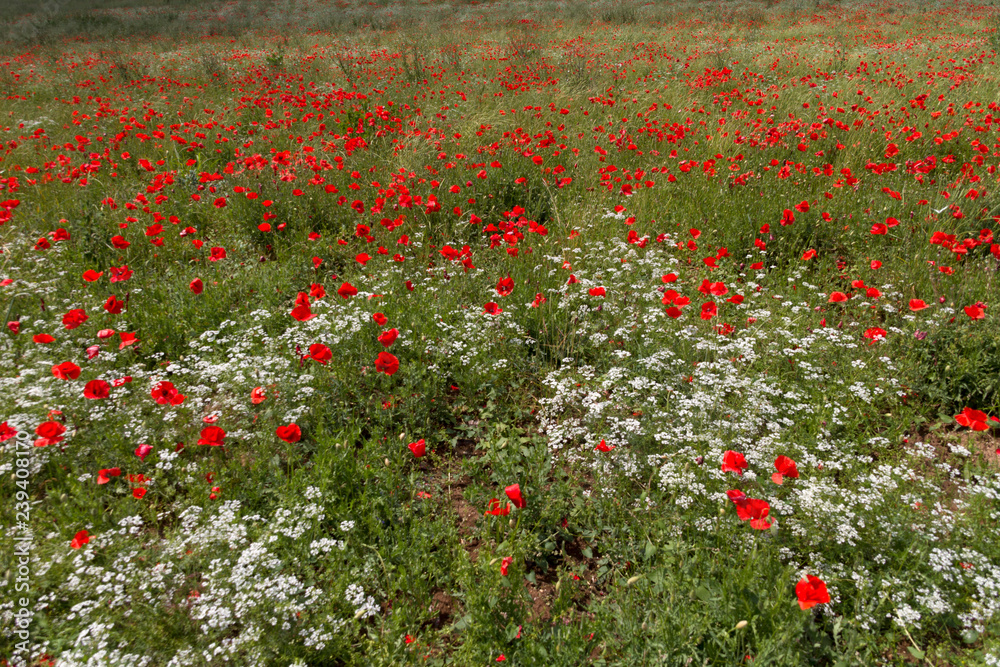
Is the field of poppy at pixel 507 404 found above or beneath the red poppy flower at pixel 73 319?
beneath

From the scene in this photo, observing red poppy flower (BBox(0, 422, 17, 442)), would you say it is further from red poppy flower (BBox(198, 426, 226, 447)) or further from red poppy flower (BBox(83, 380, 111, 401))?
red poppy flower (BBox(198, 426, 226, 447))

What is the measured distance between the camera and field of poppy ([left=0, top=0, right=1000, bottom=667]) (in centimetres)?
184

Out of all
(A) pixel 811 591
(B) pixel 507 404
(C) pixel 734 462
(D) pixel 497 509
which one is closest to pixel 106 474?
(D) pixel 497 509

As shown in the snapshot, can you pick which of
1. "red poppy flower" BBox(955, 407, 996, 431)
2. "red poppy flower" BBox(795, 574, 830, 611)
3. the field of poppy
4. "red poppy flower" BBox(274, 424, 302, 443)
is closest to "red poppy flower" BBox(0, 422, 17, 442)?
the field of poppy

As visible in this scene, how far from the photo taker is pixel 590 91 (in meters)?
7.92

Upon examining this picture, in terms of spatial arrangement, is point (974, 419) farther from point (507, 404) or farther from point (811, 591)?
point (507, 404)

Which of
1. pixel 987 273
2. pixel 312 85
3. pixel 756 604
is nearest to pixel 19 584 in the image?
pixel 756 604

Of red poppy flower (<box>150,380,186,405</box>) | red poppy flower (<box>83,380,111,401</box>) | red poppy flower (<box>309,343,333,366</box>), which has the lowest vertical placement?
red poppy flower (<box>309,343,333,366</box>)

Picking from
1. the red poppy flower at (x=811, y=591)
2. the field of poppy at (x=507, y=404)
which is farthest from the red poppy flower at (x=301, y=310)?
the red poppy flower at (x=811, y=591)

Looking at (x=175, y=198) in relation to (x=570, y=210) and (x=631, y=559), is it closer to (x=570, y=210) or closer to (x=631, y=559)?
(x=570, y=210)

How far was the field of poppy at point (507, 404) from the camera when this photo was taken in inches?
72.5

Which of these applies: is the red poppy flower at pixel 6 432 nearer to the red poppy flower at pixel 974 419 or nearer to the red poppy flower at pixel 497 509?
the red poppy flower at pixel 497 509

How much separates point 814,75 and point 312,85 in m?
9.00

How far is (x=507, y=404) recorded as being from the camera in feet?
10.1
